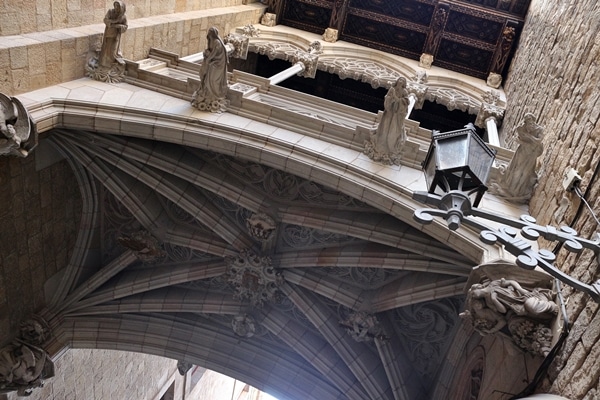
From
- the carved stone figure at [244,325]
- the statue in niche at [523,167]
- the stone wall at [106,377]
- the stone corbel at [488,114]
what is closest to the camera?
the statue in niche at [523,167]

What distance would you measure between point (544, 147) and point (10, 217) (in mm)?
4881

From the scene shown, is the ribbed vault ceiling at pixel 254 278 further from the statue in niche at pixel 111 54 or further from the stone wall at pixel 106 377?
the stone wall at pixel 106 377

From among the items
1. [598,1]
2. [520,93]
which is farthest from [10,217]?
[520,93]

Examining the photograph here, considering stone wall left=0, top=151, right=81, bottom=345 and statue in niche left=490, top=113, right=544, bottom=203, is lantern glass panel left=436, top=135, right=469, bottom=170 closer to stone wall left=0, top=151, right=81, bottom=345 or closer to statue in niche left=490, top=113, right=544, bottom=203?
statue in niche left=490, top=113, right=544, bottom=203

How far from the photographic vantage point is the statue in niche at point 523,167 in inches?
197

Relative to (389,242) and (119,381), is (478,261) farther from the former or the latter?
(119,381)

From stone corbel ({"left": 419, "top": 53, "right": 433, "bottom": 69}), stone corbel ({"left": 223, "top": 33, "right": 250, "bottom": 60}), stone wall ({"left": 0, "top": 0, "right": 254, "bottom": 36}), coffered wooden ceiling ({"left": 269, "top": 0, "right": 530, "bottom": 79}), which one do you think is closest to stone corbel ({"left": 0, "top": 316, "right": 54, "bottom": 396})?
stone wall ({"left": 0, "top": 0, "right": 254, "bottom": 36})

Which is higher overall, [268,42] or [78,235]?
[268,42]

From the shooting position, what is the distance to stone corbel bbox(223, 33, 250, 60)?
934cm

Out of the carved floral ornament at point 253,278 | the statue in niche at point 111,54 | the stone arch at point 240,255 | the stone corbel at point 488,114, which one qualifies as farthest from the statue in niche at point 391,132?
the stone corbel at point 488,114

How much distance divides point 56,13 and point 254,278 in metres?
3.33

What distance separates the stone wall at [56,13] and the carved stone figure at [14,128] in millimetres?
946

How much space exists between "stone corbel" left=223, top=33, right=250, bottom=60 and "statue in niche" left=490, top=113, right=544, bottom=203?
5.20m

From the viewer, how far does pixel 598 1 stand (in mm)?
4859
